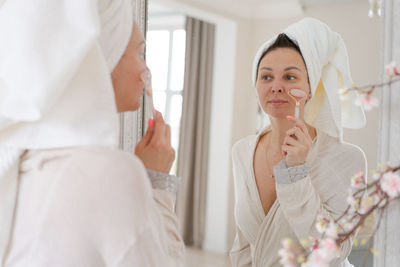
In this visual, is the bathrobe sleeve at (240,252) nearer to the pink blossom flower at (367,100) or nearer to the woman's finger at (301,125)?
the woman's finger at (301,125)

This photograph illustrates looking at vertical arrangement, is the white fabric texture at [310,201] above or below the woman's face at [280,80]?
below

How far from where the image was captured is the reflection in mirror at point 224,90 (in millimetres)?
1021

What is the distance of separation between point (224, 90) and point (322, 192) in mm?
390

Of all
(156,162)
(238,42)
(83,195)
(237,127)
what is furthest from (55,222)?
(238,42)

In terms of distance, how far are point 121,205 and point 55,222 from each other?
119 mm

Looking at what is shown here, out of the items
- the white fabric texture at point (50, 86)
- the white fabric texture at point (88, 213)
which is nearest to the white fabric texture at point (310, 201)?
the white fabric texture at point (88, 213)

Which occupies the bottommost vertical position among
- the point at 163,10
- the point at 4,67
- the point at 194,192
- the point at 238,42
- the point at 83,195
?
the point at 194,192

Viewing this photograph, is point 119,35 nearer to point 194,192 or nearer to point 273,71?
point 273,71

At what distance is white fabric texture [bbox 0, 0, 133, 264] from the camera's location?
0.74m

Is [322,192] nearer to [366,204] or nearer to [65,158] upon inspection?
[366,204]

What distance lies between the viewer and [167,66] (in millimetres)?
1328

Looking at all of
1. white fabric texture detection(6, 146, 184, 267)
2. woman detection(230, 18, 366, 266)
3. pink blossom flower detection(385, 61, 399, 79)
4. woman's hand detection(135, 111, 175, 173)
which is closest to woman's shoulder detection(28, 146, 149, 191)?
white fabric texture detection(6, 146, 184, 267)

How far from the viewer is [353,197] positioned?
0.96 meters

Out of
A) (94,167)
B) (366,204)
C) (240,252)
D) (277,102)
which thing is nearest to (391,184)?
(366,204)
